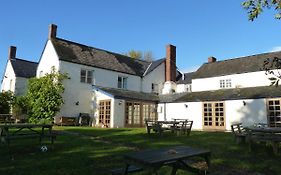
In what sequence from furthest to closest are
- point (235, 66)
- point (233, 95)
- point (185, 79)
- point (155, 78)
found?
point (185, 79) < point (155, 78) < point (235, 66) < point (233, 95)

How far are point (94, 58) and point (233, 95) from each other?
14800 millimetres

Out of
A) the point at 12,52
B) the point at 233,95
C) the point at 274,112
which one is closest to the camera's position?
the point at 274,112

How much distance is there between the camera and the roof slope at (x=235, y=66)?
25.2m

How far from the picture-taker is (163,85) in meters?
33.8

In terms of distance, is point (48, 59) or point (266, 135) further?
point (48, 59)

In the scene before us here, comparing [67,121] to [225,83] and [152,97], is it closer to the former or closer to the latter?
[152,97]

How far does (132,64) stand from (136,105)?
331 inches

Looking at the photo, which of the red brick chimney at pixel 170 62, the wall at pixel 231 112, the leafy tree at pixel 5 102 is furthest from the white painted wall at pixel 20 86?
the wall at pixel 231 112

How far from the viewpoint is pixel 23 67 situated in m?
36.7

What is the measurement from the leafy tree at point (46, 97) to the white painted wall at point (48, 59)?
63.5 inches

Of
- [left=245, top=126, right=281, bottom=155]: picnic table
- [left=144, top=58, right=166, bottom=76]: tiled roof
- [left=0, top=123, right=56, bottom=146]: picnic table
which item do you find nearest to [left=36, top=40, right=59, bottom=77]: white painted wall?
[left=144, top=58, right=166, bottom=76]: tiled roof

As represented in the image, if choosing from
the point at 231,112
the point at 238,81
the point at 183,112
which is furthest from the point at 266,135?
the point at 238,81

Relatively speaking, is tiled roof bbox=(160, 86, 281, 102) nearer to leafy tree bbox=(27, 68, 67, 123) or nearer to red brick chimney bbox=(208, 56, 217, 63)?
red brick chimney bbox=(208, 56, 217, 63)

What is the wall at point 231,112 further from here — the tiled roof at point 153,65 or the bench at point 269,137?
the bench at point 269,137
